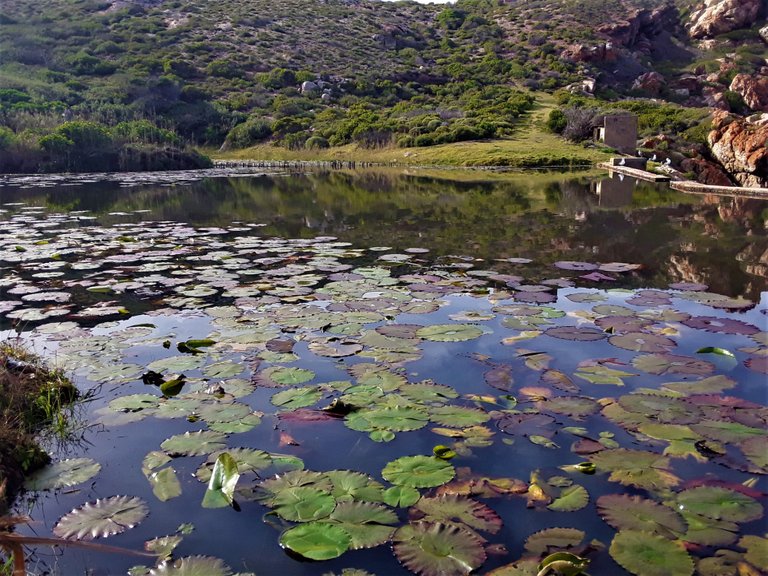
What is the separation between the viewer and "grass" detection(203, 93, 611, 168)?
25.9 m

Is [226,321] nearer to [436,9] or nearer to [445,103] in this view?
[445,103]

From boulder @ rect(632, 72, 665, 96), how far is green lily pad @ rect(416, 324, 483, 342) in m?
51.5

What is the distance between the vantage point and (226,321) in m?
4.90

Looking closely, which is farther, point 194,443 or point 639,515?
point 194,443

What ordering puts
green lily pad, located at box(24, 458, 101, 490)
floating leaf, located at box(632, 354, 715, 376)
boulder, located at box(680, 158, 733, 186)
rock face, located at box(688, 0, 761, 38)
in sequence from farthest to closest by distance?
1. rock face, located at box(688, 0, 761, 38)
2. boulder, located at box(680, 158, 733, 186)
3. floating leaf, located at box(632, 354, 715, 376)
4. green lily pad, located at box(24, 458, 101, 490)

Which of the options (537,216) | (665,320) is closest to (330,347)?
(665,320)

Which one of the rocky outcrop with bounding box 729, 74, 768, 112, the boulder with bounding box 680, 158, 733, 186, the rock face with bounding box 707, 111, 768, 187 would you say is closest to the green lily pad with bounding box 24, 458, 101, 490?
the rock face with bounding box 707, 111, 768, 187

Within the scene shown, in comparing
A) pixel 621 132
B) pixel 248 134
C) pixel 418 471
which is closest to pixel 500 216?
pixel 418 471

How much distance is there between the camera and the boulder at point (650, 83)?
49031 mm

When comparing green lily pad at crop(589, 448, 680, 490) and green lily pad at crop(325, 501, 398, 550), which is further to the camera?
green lily pad at crop(589, 448, 680, 490)

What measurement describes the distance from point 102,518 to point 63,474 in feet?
1.82

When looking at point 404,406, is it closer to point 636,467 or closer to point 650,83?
point 636,467

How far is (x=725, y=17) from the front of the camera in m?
60.2

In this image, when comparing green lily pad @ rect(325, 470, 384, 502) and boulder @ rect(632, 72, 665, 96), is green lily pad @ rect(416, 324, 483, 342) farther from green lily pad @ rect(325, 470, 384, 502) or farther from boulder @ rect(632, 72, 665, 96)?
boulder @ rect(632, 72, 665, 96)
